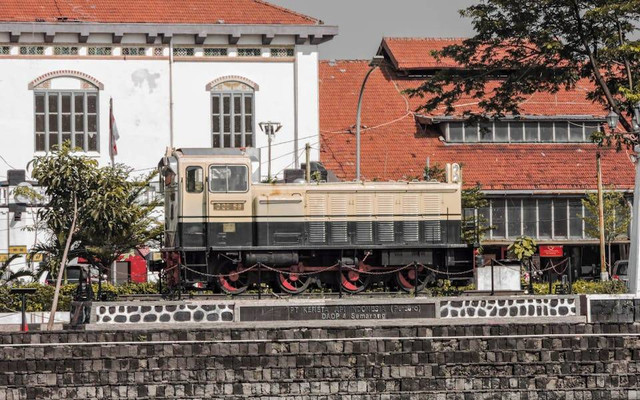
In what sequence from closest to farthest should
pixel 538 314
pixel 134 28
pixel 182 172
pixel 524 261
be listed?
1. pixel 538 314
2. pixel 182 172
3. pixel 524 261
4. pixel 134 28

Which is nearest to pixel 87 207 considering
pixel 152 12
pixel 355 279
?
pixel 355 279

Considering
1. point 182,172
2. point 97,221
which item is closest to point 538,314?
point 182,172

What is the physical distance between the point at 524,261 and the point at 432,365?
10.0 m

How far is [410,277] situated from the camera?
116 feet

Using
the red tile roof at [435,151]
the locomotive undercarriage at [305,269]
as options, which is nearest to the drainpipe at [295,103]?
the red tile roof at [435,151]

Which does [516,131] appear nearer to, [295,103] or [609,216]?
[609,216]

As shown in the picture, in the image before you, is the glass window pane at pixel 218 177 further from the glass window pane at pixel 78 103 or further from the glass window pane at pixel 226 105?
the glass window pane at pixel 78 103

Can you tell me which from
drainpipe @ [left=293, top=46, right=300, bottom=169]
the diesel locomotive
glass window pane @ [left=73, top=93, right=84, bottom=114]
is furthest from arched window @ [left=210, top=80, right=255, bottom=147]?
the diesel locomotive

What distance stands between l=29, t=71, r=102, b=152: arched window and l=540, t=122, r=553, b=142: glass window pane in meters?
19.0

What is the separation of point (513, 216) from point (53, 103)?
1862 cm

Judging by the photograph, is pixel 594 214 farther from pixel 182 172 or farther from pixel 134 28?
pixel 182 172

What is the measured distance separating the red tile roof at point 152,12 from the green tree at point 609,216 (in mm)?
13236

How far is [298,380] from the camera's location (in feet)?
93.0

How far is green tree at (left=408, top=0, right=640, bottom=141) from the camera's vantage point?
3759 cm
